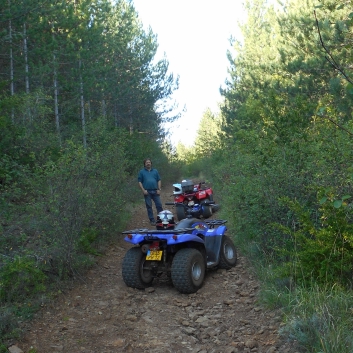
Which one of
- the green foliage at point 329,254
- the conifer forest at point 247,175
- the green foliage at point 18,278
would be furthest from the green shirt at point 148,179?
the green foliage at point 329,254

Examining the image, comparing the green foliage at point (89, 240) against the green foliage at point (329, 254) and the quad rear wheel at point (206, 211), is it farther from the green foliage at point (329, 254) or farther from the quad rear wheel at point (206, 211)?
the quad rear wheel at point (206, 211)

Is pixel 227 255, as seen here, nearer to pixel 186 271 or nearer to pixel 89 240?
pixel 186 271

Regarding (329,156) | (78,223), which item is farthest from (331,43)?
(78,223)

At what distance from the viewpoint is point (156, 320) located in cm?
618

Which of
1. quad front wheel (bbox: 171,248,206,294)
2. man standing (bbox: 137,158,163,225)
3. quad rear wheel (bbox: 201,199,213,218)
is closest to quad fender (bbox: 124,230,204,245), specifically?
quad front wheel (bbox: 171,248,206,294)

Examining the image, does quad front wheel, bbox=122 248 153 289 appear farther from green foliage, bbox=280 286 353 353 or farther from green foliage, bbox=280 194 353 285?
green foliage, bbox=280 286 353 353

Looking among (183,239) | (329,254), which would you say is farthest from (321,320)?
(183,239)

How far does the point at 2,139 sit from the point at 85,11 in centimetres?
839

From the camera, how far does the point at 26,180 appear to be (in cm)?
796

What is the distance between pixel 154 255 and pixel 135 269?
14.2 inches

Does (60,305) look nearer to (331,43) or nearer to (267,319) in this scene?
(267,319)

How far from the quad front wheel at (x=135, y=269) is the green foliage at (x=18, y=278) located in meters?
1.45

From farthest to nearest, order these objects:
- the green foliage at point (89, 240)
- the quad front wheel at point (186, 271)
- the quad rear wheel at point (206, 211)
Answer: the quad rear wheel at point (206, 211) → the green foliage at point (89, 240) → the quad front wheel at point (186, 271)

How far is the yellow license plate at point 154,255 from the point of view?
7074mm
